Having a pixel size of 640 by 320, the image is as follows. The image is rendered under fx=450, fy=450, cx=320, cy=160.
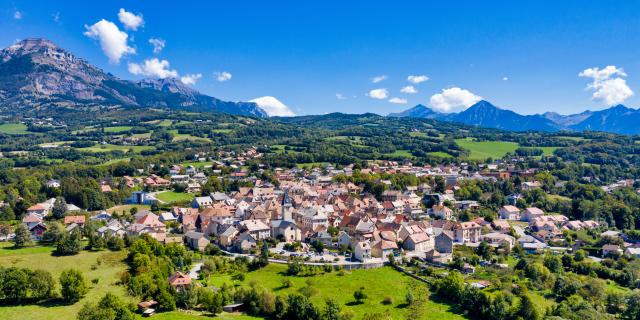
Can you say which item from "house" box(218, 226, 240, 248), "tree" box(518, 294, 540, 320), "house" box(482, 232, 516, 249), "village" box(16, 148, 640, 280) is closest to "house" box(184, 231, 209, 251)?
"village" box(16, 148, 640, 280)

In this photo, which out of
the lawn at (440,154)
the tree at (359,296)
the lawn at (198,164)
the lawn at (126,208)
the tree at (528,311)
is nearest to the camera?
the tree at (528,311)

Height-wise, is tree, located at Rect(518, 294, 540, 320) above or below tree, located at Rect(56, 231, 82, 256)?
below

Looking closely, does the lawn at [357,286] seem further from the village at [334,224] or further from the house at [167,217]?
the house at [167,217]

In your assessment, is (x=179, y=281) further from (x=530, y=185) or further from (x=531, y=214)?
(x=530, y=185)

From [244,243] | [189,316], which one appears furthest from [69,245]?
[189,316]

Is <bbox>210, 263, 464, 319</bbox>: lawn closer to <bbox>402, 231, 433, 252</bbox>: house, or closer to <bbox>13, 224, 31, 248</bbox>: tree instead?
<bbox>402, 231, 433, 252</bbox>: house

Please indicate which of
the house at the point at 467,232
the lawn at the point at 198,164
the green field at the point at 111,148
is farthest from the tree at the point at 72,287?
the green field at the point at 111,148
